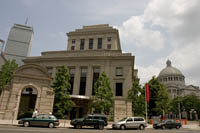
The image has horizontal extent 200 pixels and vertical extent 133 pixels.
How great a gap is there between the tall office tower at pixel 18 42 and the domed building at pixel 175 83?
147050 millimetres

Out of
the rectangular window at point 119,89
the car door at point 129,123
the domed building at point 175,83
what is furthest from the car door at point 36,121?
the domed building at point 175,83

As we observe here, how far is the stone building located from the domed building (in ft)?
291

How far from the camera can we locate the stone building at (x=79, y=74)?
23.8m

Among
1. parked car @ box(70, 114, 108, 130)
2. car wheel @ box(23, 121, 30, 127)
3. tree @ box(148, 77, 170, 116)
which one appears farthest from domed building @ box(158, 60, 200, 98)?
car wheel @ box(23, 121, 30, 127)

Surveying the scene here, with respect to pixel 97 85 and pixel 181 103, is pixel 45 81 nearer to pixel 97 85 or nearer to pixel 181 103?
Result: pixel 97 85

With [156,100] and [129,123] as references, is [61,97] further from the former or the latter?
[156,100]

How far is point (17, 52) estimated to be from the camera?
16875cm

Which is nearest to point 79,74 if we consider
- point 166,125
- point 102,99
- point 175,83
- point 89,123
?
point 102,99

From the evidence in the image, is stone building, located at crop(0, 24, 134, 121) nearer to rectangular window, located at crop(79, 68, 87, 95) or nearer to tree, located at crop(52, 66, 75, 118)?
rectangular window, located at crop(79, 68, 87, 95)

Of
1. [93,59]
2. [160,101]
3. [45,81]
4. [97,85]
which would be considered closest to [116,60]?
[93,59]

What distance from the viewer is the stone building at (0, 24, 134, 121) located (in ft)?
78.1

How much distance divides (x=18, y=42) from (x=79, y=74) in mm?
160100

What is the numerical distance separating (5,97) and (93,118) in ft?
46.9

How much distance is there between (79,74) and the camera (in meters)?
41.8
